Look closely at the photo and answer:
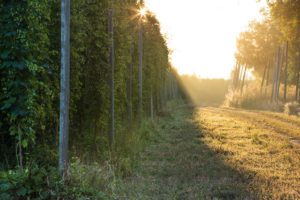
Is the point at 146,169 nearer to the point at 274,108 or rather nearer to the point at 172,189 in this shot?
the point at 172,189

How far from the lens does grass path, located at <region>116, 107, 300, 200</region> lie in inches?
332

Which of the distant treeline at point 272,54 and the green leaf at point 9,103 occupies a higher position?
the distant treeline at point 272,54

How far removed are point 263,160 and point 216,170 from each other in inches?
96.5

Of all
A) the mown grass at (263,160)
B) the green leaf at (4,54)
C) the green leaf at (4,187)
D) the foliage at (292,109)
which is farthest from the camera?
the foliage at (292,109)

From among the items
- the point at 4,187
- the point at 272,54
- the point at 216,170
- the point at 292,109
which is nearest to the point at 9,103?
the point at 4,187

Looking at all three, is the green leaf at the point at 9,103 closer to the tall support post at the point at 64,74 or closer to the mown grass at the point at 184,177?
the tall support post at the point at 64,74

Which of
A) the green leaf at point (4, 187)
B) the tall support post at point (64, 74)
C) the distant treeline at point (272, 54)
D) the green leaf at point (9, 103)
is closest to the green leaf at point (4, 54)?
the green leaf at point (9, 103)

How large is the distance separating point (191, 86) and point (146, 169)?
106 meters

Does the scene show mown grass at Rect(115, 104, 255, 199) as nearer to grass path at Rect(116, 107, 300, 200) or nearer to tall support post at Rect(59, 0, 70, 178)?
grass path at Rect(116, 107, 300, 200)

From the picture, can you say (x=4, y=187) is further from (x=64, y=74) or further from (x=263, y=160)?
(x=263, y=160)

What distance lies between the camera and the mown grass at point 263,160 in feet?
28.9

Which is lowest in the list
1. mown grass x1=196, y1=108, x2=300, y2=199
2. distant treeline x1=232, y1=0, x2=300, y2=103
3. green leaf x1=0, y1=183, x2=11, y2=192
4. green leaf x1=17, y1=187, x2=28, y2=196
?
mown grass x1=196, y1=108, x2=300, y2=199

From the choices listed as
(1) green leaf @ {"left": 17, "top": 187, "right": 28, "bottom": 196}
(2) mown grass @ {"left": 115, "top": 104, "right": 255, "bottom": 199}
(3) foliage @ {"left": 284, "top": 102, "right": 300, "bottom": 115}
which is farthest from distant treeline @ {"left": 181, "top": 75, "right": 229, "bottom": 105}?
(1) green leaf @ {"left": 17, "top": 187, "right": 28, "bottom": 196}

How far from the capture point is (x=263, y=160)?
498 inches
